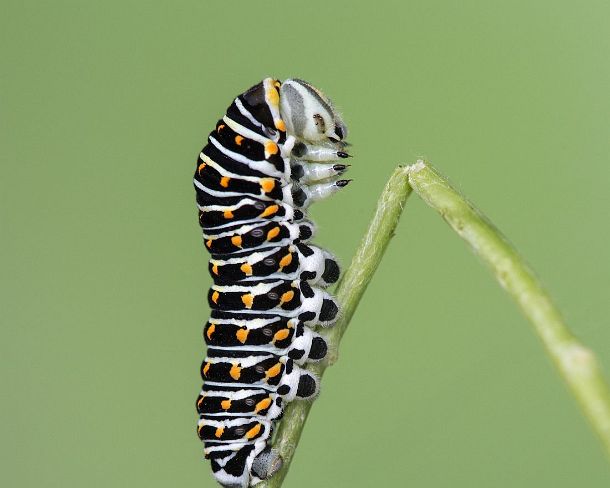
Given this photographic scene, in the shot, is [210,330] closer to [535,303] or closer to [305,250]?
[305,250]

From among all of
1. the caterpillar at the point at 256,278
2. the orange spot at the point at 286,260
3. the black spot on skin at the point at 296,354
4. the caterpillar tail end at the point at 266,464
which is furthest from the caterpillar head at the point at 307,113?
the caterpillar tail end at the point at 266,464

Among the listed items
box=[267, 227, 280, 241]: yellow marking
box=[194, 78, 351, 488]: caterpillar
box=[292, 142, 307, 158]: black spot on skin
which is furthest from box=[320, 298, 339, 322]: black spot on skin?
box=[292, 142, 307, 158]: black spot on skin

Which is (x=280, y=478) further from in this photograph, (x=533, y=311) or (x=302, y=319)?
(x=533, y=311)

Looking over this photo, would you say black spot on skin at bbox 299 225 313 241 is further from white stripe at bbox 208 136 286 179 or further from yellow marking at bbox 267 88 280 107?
yellow marking at bbox 267 88 280 107

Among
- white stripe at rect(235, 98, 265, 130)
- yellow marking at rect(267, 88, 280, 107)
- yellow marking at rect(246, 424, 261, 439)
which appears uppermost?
yellow marking at rect(267, 88, 280, 107)

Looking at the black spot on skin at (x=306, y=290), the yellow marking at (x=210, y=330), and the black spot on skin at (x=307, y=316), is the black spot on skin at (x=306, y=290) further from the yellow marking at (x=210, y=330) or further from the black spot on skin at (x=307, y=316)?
the yellow marking at (x=210, y=330)

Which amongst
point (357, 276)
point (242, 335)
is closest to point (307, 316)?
point (242, 335)

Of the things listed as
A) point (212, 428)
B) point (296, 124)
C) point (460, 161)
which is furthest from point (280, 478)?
point (460, 161)
